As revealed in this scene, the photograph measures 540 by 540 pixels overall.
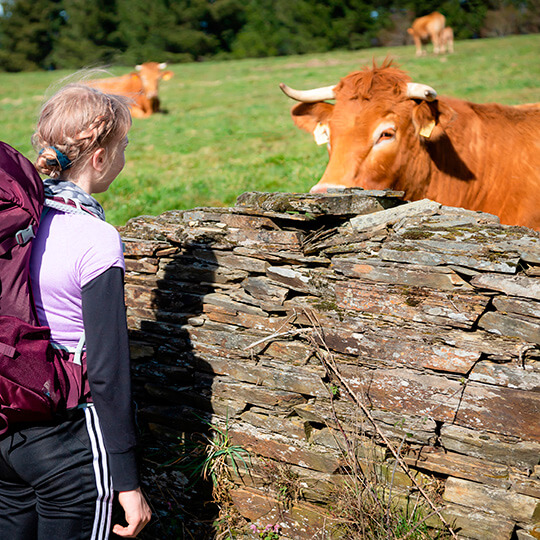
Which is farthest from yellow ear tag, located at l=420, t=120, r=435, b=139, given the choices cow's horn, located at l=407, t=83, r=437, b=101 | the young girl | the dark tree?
the dark tree

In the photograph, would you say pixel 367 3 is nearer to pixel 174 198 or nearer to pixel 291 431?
pixel 174 198

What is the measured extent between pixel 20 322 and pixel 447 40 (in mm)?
40153

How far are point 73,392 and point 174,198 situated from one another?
5.64 m

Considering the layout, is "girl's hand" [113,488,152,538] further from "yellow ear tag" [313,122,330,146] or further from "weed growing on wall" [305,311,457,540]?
"yellow ear tag" [313,122,330,146]

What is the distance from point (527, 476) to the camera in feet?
8.13

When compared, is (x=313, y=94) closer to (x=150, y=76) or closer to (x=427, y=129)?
(x=427, y=129)

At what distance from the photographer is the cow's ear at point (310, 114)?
223 inches

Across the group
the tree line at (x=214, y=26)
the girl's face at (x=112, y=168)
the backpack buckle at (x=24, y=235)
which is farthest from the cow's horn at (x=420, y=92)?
the tree line at (x=214, y=26)

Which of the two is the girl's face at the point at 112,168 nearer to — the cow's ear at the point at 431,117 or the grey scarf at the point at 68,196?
the grey scarf at the point at 68,196

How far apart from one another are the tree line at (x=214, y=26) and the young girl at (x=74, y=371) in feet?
170

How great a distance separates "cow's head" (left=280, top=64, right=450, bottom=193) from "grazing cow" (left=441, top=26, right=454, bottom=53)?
3307 centimetres

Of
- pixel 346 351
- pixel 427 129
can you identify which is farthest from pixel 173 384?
pixel 427 129

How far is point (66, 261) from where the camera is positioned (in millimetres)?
1804

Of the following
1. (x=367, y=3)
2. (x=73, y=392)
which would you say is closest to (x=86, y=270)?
(x=73, y=392)
